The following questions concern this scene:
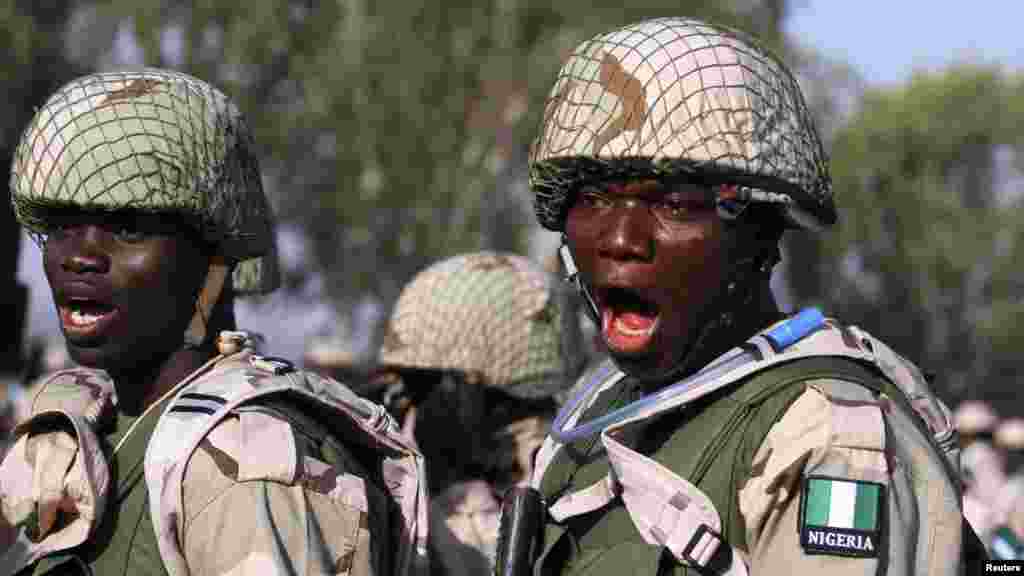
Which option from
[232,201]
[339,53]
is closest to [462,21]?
[339,53]

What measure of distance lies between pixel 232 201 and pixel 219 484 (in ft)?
2.27

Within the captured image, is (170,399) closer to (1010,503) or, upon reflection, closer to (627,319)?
(627,319)

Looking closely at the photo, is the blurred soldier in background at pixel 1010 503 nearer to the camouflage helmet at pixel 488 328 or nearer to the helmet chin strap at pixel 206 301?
A: the camouflage helmet at pixel 488 328

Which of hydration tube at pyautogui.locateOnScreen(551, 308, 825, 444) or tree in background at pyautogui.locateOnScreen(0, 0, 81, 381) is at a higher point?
hydration tube at pyautogui.locateOnScreen(551, 308, 825, 444)

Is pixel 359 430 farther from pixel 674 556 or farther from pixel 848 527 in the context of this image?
pixel 848 527

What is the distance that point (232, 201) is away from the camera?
3.78 metres

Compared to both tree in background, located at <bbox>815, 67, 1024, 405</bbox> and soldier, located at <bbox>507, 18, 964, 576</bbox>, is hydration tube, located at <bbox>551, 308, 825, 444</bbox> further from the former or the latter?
tree in background, located at <bbox>815, 67, 1024, 405</bbox>

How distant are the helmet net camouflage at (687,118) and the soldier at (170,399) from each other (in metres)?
0.71

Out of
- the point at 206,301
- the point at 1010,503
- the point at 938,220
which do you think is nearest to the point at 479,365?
the point at 206,301

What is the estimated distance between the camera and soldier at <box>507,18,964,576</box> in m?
2.95

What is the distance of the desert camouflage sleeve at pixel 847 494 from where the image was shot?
287cm

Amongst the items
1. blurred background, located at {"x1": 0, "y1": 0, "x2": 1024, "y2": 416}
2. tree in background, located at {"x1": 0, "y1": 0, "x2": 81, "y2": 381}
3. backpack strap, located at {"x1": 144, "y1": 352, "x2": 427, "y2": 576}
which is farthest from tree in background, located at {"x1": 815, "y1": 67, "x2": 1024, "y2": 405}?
backpack strap, located at {"x1": 144, "y1": 352, "x2": 427, "y2": 576}

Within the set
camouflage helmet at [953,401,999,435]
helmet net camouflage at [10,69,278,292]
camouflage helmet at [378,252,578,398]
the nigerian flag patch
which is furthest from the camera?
camouflage helmet at [953,401,999,435]

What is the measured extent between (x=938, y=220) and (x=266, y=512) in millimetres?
36259
